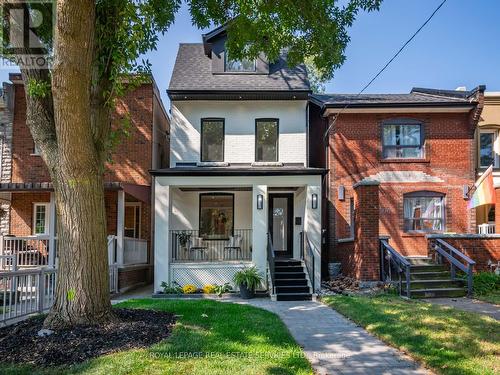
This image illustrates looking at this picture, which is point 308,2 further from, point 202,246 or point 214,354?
point 202,246

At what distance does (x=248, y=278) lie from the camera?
38.2ft

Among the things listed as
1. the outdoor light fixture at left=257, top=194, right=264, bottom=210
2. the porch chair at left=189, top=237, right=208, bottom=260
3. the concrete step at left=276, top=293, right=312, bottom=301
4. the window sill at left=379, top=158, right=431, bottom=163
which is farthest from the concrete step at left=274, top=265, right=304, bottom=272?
the window sill at left=379, top=158, right=431, bottom=163

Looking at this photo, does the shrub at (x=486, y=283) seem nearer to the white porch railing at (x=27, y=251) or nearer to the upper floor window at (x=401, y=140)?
the upper floor window at (x=401, y=140)

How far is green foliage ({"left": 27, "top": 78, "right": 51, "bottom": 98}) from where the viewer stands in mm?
A: 6410

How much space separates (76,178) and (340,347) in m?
4.69

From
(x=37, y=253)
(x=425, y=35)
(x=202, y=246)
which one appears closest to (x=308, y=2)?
(x=425, y=35)

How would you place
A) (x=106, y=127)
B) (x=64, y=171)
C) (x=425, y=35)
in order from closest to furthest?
(x=64, y=171), (x=106, y=127), (x=425, y=35)

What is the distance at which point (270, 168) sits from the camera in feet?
44.5

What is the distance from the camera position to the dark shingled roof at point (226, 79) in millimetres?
14125

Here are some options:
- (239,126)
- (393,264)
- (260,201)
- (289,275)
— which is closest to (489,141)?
(393,264)

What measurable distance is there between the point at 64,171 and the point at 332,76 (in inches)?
213

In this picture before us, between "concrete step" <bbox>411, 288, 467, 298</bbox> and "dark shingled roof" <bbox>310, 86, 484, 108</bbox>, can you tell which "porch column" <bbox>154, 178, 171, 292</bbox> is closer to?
"dark shingled roof" <bbox>310, 86, 484, 108</bbox>

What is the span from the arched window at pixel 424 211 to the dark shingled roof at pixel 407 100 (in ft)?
10.6

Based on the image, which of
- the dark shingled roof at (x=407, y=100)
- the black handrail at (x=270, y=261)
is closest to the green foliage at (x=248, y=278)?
the black handrail at (x=270, y=261)
